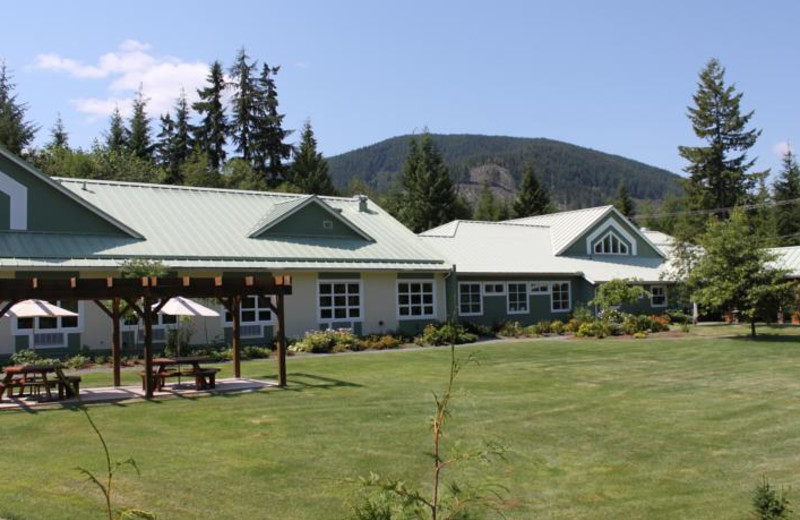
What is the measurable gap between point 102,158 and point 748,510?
44.4 m

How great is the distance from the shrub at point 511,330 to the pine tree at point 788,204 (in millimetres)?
42566

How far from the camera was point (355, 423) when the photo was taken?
11.4 meters

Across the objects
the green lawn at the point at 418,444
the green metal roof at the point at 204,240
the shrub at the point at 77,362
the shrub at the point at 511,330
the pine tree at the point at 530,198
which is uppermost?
the pine tree at the point at 530,198

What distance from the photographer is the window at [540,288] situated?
114 ft

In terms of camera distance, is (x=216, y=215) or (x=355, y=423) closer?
(x=355, y=423)

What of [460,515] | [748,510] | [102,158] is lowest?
[748,510]

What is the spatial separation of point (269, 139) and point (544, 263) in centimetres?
3395

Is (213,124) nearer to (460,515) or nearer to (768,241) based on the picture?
(768,241)

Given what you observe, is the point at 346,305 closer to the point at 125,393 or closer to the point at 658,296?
the point at 125,393

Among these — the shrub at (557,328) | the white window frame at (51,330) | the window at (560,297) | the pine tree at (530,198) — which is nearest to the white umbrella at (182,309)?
the white window frame at (51,330)

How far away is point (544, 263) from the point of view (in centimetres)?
3541

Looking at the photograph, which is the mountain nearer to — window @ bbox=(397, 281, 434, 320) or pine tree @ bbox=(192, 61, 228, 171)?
pine tree @ bbox=(192, 61, 228, 171)

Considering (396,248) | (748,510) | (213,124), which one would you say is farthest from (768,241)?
(213,124)

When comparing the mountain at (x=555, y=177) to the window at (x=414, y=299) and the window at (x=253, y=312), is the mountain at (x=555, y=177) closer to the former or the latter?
the window at (x=414, y=299)
